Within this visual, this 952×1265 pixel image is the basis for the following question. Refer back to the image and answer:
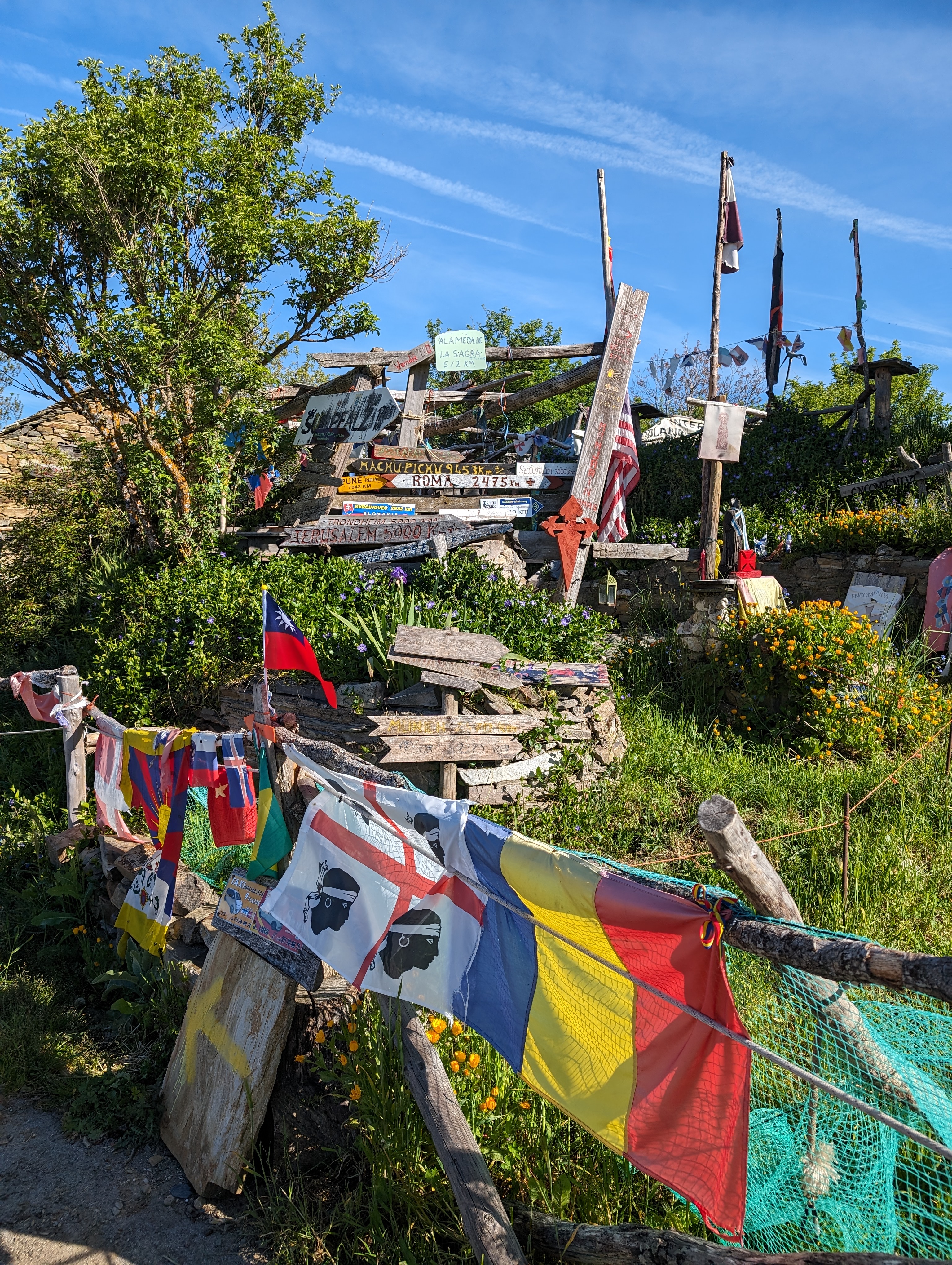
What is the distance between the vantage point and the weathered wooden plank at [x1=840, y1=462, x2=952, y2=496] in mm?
10773

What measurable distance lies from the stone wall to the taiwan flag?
33.5ft

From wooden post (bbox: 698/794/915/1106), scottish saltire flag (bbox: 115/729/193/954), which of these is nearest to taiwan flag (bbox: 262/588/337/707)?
scottish saltire flag (bbox: 115/729/193/954)

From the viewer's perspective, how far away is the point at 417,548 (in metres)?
Result: 8.40

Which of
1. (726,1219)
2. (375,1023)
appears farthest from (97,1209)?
(726,1219)

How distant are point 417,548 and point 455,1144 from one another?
6059 millimetres

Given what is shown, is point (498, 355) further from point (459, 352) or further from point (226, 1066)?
point (226, 1066)

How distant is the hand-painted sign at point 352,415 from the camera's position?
31.7ft

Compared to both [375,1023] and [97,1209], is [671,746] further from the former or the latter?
[97,1209]

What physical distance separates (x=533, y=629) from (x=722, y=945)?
4.94m

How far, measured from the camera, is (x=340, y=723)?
6.45m

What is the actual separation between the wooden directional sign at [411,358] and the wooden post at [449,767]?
5239 mm

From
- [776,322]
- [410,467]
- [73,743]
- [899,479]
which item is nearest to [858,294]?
[776,322]

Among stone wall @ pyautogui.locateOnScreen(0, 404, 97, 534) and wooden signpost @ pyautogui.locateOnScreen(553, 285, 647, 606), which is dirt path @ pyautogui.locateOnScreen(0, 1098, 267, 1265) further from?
stone wall @ pyautogui.locateOnScreen(0, 404, 97, 534)

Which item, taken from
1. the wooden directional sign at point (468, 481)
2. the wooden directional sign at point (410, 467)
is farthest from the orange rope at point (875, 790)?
the wooden directional sign at point (410, 467)
